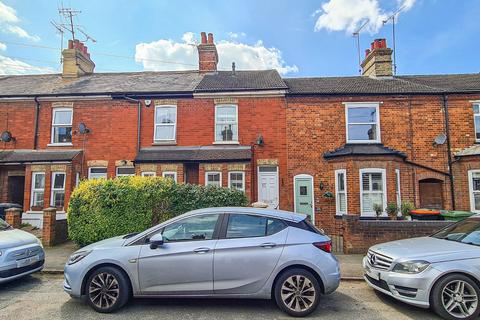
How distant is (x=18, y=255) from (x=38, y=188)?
8.36m

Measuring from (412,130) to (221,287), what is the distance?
11.5 meters

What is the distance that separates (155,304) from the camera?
15.2 ft

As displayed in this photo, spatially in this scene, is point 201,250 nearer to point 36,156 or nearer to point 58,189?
point 58,189

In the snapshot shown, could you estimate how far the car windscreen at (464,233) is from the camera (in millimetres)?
4780

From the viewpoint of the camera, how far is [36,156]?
41.5 feet

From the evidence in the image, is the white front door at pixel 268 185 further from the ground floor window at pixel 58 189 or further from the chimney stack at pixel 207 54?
the ground floor window at pixel 58 189

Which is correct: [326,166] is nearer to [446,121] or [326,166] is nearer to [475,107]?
[446,121]

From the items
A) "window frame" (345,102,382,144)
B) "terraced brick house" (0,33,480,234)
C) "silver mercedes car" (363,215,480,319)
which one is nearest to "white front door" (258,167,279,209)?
"terraced brick house" (0,33,480,234)

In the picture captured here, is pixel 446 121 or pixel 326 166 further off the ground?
pixel 446 121

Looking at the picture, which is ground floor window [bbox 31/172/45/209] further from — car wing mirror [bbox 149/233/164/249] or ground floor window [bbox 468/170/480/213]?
ground floor window [bbox 468/170/480/213]

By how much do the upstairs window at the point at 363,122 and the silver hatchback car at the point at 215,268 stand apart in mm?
9151

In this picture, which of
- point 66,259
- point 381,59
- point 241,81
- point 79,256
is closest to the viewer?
point 79,256

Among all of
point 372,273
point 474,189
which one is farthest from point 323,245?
point 474,189

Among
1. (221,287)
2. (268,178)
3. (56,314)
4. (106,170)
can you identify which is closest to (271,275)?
(221,287)
